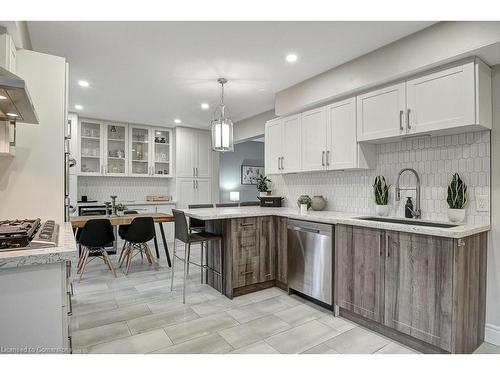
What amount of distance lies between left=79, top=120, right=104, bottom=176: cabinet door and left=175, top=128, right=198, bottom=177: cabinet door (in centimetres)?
147

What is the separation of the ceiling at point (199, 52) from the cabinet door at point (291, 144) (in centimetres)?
47

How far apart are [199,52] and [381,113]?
181 cm

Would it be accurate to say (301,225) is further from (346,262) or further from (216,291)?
(216,291)

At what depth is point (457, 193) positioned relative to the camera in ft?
7.52

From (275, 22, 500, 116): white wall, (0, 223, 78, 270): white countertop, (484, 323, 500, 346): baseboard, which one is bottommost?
(484, 323, 500, 346): baseboard

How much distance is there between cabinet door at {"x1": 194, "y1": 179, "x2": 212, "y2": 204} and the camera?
6391mm

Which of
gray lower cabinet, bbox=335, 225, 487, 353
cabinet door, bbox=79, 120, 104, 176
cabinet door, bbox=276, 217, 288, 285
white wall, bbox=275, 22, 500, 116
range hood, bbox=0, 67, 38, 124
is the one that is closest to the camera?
range hood, bbox=0, 67, 38, 124

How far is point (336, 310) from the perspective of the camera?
2652mm

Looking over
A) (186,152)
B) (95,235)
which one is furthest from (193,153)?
(95,235)

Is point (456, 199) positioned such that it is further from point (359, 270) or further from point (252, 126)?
point (252, 126)

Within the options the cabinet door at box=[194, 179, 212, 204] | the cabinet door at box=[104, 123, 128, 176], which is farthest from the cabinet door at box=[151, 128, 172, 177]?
the cabinet door at box=[194, 179, 212, 204]

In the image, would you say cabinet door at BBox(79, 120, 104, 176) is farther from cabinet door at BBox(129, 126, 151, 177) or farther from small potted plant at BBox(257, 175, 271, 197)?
small potted plant at BBox(257, 175, 271, 197)
